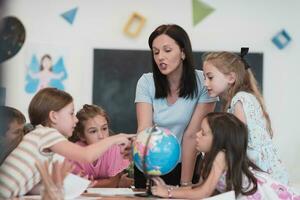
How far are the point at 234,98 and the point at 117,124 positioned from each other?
291 cm

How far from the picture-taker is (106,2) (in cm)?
493

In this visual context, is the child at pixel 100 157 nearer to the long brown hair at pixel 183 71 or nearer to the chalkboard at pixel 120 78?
the long brown hair at pixel 183 71

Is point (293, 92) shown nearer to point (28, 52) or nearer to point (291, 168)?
point (291, 168)

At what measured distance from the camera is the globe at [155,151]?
173cm

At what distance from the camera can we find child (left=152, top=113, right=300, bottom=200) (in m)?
1.77

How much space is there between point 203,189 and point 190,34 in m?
3.32

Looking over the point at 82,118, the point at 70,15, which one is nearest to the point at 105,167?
the point at 82,118

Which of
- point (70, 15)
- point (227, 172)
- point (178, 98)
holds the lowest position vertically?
point (227, 172)

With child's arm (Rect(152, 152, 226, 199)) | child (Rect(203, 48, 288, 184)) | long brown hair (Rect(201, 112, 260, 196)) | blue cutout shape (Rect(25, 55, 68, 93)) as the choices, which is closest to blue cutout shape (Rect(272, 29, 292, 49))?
blue cutout shape (Rect(25, 55, 68, 93))

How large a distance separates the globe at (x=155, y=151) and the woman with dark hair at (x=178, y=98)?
0.43 metres

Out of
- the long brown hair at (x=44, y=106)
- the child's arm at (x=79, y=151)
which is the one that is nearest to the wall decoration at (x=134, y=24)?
the long brown hair at (x=44, y=106)

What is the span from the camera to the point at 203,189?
69.5 inches

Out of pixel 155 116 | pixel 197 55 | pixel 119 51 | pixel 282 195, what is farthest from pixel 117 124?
pixel 282 195

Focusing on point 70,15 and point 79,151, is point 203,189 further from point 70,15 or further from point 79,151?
point 70,15
